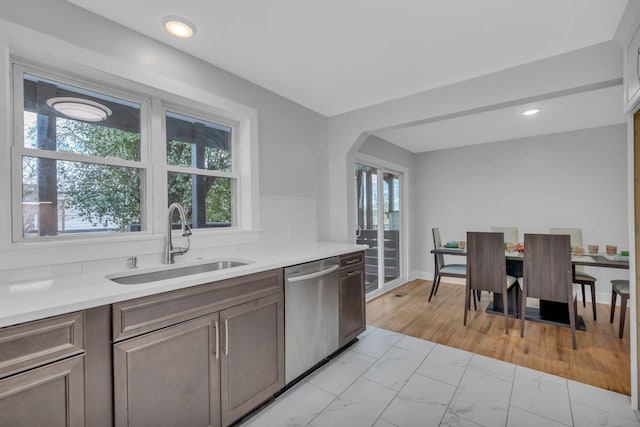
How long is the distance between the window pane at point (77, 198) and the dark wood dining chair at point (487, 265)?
316 cm

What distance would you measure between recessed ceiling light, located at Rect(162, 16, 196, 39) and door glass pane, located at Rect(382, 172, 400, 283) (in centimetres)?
340

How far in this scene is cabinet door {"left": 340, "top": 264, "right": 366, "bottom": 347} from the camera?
8.05 feet

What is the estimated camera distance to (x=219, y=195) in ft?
7.88

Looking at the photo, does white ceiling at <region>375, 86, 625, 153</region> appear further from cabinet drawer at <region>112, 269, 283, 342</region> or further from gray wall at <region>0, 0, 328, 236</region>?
cabinet drawer at <region>112, 269, 283, 342</region>

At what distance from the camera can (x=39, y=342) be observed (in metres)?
1.00

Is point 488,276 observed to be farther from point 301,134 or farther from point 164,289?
point 164,289

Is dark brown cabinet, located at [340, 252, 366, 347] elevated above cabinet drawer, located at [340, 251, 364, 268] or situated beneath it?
situated beneath

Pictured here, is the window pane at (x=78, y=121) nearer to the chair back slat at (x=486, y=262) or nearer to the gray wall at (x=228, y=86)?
the gray wall at (x=228, y=86)

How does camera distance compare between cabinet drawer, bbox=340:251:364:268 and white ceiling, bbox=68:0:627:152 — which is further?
cabinet drawer, bbox=340:251:364:268

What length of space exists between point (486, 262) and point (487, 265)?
3 centimetres

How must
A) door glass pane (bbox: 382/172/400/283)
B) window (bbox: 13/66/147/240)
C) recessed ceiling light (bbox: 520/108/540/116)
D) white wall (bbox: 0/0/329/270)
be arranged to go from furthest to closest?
1. door glass pane (bbox: 382/172/400/283)
2. recessed ceiling light (bbox: 520/108/540/116)
3. window (bbox: 13/66/147/240)
4. white wall (bbox: 0/0/329/270)

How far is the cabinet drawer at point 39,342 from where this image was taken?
944mm

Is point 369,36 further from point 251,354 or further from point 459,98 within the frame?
point 251,354

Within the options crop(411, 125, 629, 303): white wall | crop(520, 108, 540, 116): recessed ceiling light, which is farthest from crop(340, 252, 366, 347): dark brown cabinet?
crop(411, 125, 629, 303): white wall
